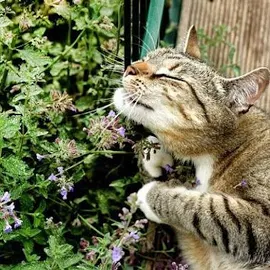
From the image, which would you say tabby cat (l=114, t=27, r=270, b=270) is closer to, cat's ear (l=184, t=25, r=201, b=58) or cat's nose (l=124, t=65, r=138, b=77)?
cat's nose (l=124, t=65, r=138, b=77)

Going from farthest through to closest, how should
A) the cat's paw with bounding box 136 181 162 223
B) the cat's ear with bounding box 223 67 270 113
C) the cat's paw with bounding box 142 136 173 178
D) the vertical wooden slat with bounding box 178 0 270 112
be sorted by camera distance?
the vertical wooden slat with bounding box 178 0 270 112 → the cat's paw with bounding box 142 136 173 178 → the cat's paw with bounding box 136 181 162 223 → the cat's ear with bounding box 223 67 270 113

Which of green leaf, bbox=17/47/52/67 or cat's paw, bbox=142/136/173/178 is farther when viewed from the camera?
cat's paw, bbox=142/136/173/178

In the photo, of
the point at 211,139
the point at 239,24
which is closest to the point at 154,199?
the point at 211,139

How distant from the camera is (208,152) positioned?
9.84 ft

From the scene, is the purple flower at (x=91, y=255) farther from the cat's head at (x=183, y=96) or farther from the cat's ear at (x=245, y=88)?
the cat's ear at (x=245, y=88)

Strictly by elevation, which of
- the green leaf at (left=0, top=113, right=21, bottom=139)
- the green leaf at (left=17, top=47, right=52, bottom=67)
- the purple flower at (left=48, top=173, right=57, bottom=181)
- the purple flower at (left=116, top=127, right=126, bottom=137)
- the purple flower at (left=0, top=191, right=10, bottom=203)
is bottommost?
the purple flower at (left=48, top=173, right=57, bottom=181)

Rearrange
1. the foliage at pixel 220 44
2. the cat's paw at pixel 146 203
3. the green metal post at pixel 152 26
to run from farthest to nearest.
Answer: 1. the foliage at pixel 220 44
2. the green metal post at pixel 152 26
3. the cat's paw at pixel 146 203

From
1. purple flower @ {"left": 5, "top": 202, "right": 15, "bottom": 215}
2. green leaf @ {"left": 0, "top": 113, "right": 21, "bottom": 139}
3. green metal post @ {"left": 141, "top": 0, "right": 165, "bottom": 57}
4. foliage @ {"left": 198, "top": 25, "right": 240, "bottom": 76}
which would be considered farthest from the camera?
foliage @ {"left": 198, "top": 25, "right": 240, "bottom": 76}

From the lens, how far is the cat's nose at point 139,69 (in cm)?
292

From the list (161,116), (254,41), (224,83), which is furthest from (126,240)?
(254,41)

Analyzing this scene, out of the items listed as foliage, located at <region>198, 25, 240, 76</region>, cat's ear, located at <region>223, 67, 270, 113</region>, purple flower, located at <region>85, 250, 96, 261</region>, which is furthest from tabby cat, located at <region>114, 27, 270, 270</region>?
foliage, located at <region>198, 25, 240, 76</region>

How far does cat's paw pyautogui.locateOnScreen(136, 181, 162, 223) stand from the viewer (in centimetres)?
301

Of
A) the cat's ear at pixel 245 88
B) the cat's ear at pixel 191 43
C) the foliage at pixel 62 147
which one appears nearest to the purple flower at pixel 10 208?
→ the foliage at pixel 62 147

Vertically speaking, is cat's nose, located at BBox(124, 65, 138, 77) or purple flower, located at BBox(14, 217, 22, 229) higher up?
cat's nose, located at BBox(124, 65, 138, 77)
